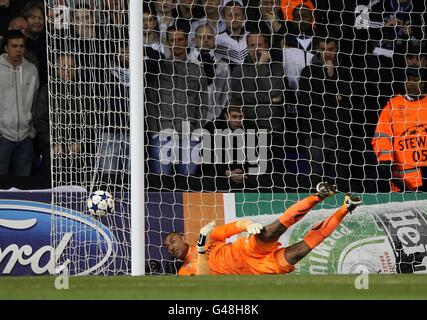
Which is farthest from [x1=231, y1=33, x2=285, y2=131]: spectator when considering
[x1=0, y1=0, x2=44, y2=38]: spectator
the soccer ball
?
[x1=0, y1=0, x2=44, y2=38]: spectator

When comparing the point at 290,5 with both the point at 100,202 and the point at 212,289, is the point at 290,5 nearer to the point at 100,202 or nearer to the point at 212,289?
the point at 100,202

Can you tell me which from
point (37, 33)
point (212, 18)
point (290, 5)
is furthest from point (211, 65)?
point (37, 33)

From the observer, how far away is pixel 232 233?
370 inches

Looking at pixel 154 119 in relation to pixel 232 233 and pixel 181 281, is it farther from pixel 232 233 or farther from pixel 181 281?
pixel 181 281

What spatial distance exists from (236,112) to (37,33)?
2.03m

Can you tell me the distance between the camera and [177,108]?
10.1 m

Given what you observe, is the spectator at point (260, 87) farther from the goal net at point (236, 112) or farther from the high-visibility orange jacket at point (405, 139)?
the high-visibility orange jacket at point (405, 139)

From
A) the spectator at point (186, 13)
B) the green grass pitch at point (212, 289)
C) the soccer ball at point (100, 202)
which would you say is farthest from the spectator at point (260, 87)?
the green grass pitch at point (212, 289)

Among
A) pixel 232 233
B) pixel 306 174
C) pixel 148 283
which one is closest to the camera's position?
pixel 148 283

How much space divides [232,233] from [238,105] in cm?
130

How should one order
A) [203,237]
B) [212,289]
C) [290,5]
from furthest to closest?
[290,5], [203,237], [212,289]
